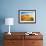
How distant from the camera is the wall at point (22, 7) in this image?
461cm

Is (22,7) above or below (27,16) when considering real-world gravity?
above

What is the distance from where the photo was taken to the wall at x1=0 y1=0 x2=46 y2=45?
15.1ft

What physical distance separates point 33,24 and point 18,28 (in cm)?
54

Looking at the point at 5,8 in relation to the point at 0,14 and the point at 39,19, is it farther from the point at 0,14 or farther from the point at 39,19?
the point at 39,19

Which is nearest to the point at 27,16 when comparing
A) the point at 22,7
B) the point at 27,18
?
the point at 27,18

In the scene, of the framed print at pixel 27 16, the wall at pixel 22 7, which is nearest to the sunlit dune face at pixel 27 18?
the framed print at pixel 27 16

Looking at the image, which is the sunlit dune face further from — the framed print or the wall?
the wall

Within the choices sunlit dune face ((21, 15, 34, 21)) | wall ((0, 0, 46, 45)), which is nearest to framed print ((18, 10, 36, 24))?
sunlit dune face ((21, 15, 34, 21))

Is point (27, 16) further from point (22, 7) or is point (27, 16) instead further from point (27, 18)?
point (22, 7)

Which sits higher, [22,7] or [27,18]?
[22,7]

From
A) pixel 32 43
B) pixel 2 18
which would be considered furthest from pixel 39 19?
pixel 2 18

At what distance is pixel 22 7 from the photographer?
4.62 metres

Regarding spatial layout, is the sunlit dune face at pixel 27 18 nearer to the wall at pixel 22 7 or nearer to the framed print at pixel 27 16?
the framed print at pixel 27 16

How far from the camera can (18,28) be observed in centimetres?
465
